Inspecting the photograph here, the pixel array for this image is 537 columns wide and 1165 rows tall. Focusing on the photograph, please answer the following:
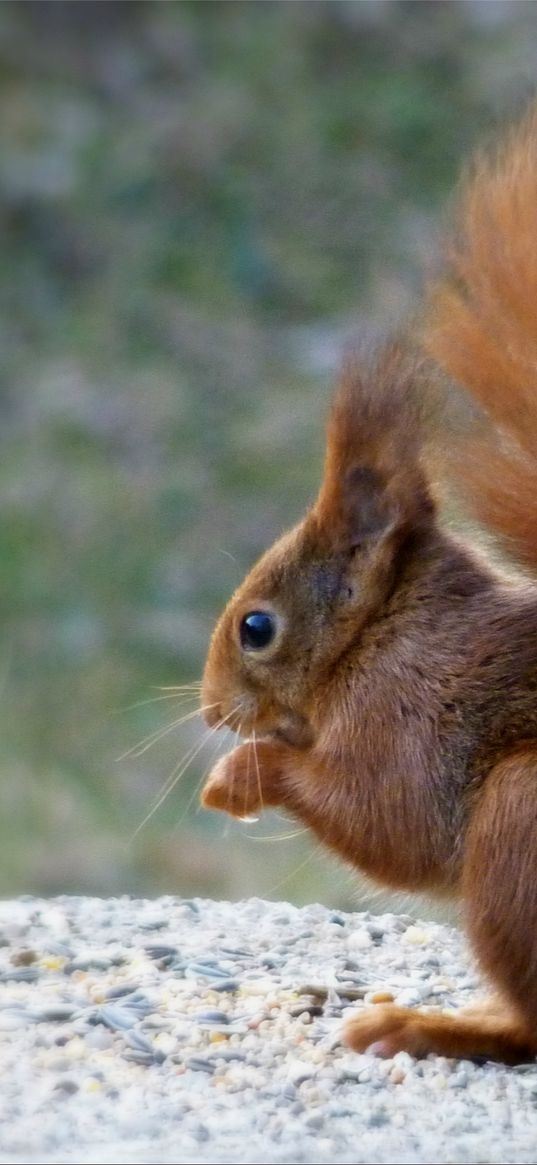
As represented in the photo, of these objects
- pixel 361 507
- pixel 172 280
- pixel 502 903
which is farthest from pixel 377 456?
pixel 172 280

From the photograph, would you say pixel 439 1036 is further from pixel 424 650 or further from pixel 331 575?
pixel 331 575

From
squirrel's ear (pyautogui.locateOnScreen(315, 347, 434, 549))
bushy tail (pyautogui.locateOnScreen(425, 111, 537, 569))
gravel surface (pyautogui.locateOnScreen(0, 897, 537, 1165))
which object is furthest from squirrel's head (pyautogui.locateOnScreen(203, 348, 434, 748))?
gravel surface (pyautogui.locateOnScreen(0, 897, 537, 1165))

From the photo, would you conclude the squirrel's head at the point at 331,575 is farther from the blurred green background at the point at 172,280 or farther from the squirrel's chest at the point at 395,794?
the blurred green background at the point at 172,280

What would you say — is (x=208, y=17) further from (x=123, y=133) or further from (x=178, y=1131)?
(x=178, y=1131)

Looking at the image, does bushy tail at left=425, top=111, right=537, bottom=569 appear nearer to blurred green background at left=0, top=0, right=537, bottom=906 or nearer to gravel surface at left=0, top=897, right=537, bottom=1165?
gravel surface at left=0, top=897, right=537, bottom=1165

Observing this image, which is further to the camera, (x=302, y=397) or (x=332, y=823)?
(x=302, y=397)

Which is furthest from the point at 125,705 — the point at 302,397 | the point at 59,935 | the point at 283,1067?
the point at 283,1067

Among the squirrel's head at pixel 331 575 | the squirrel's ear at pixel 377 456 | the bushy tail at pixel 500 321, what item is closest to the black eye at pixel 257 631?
the squirrel's head at pixel 331 575
